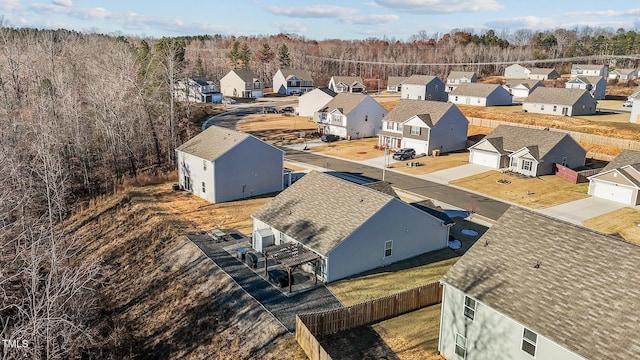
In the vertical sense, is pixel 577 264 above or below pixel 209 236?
above

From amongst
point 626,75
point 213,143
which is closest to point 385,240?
point 213,143

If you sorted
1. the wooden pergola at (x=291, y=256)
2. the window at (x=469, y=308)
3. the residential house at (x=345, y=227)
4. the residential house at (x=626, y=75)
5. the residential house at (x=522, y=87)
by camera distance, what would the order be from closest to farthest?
the window at (x=469, y=308)
the wooden pergola at (x=291, y=256)
the residential house at (x=345, y=227)
the residential house at (x=522, y=87)
the residential house at (x=626, y=75)

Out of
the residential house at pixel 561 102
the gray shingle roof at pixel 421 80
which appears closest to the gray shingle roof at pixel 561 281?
the residential house at pixel 561 102

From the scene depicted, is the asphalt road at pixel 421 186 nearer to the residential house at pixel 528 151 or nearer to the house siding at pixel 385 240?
the residential house at pixel 528 151

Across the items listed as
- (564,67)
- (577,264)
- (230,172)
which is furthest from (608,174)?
(564,67)

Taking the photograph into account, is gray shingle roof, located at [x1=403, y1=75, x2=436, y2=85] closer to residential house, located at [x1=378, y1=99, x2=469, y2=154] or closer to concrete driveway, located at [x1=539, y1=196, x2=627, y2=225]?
residential house, located at [x1=378, y1=99, x2=469, y2=154]

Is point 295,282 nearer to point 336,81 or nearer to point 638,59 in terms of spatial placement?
point 336,81
